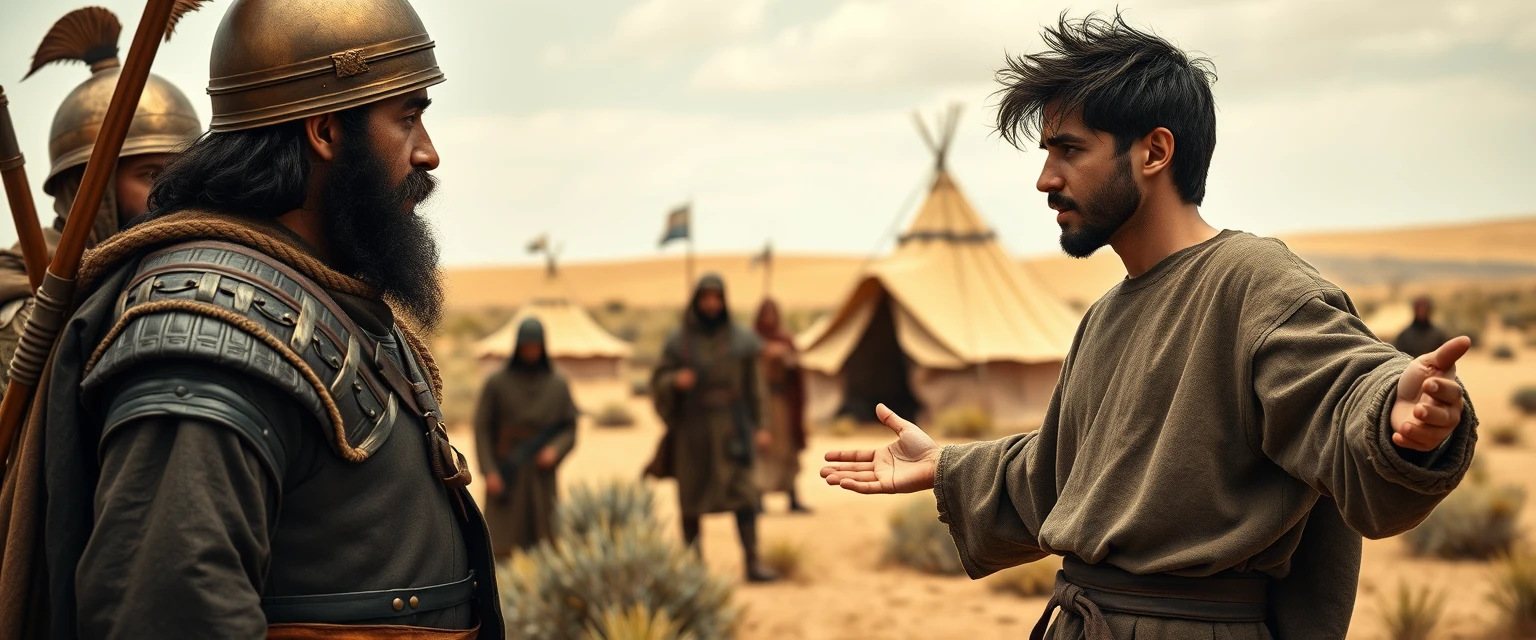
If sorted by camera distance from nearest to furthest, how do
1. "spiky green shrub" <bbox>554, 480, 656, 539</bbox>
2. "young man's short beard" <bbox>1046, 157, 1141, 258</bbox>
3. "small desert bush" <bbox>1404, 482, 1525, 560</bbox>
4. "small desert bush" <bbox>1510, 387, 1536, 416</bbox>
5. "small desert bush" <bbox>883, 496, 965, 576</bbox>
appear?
"young man's short beard" <bbox>1046, 157, 1141, 258</bbox> → "spiky green shrub" <bbox>554, 480, 656, 539</bbox> → "small desert bush" <bbox>883, 496, 965, 576</bbox> → "small desert bush" <bbox>1404, 482, 1525, 560</bbox> → "small desert bush" <bbox>1510, 387, 1536, 416</bbox>

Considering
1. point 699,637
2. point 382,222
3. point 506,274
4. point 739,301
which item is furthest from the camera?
point 506,274

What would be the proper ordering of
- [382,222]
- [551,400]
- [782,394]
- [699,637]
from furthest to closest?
[782,394] → [551,400] → [699,637] → [382,222]

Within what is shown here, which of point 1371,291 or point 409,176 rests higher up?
point 409,176

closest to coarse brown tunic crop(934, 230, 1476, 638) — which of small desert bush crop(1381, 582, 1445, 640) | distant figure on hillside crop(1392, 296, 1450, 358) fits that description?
small desert bush crop(1381, 582, 1445, 640)

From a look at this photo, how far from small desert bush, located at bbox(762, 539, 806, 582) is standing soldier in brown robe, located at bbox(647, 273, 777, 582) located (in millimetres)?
357

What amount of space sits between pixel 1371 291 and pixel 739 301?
104 feet

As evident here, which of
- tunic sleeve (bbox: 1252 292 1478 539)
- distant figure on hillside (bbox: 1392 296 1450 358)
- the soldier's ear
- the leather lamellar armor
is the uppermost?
the soldier's ear

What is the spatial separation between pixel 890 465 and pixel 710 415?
20.1ft

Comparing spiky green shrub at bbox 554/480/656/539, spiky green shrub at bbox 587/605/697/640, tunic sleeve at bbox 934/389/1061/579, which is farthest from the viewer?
spiky green shrub at bbox 554/480/656/539

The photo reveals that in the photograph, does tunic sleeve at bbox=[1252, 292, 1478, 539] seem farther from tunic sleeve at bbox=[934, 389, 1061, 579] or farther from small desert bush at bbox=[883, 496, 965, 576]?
small desert bush at bbox=[883, 496, 965, 576]

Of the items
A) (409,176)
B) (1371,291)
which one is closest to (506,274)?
(1371,291)

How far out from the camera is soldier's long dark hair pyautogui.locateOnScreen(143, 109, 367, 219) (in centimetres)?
211

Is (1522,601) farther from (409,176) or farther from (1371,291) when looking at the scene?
(1371,291)

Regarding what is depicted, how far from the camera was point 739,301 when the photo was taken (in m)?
74.1
